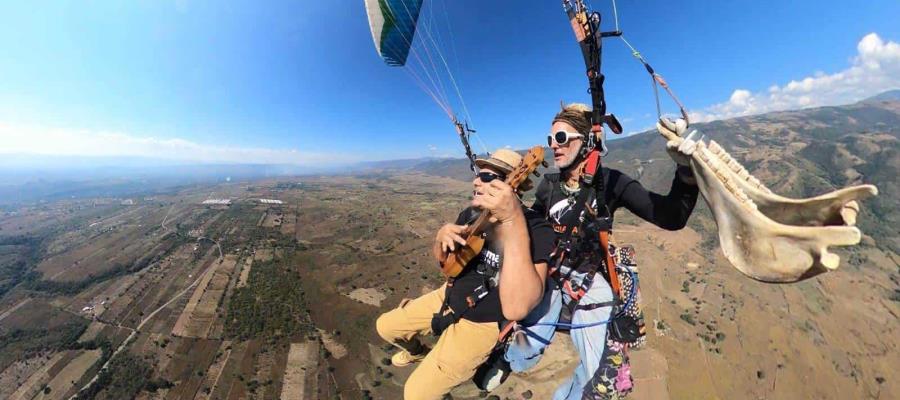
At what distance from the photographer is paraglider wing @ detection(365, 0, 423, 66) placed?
770cm

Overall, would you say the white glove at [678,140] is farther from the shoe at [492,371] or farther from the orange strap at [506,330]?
the shoe at [492,371]

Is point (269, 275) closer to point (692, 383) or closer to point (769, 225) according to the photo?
point (692, 383)

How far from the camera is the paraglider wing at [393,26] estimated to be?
770 centimetres

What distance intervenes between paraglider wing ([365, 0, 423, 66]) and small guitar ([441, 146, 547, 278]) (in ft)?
21.9

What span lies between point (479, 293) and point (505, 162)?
142 cm

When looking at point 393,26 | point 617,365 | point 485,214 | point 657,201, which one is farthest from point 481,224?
point 393,26

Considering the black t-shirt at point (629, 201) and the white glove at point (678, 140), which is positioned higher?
the white glove at point (678, 140)

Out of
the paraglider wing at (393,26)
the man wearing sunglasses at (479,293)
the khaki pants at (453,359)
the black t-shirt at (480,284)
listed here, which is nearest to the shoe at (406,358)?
the man wearing sunglasses at (479,293)

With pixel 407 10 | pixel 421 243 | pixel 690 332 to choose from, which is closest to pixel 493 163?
pixel 407 10

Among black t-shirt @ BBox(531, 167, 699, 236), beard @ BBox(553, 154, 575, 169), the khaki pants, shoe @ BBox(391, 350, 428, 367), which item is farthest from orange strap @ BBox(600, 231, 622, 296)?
shoe @ BBox(391, 350, 428, 367)

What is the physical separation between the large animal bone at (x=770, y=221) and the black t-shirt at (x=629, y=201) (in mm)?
649

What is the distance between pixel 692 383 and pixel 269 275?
227 feet

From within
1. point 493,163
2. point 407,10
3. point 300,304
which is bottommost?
point 300,304

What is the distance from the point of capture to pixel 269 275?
226 feet
